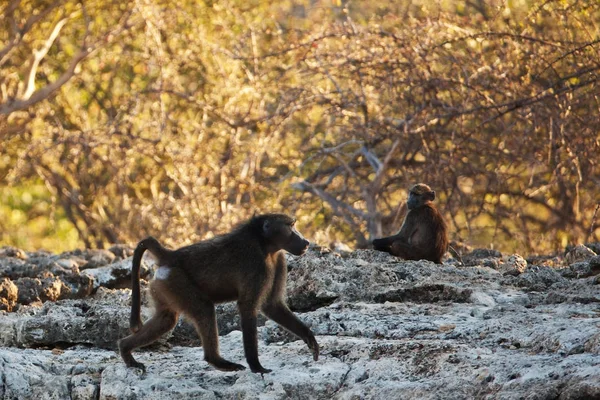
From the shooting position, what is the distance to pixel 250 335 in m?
5.59

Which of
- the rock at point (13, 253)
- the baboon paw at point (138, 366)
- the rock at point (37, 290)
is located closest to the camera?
the baboon paw at point (138, 366)

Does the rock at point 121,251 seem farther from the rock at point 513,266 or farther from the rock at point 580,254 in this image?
the rock at point 580,254

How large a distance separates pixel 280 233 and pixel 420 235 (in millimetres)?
2951

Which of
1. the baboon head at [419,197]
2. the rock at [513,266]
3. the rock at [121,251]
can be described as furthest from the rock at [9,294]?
the baboon head at [419,197]

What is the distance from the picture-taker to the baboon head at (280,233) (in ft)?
19.9

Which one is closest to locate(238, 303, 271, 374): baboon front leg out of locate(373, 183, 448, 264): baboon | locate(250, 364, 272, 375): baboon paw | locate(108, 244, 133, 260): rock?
locate(250, 364, 272, 375): baboon paw

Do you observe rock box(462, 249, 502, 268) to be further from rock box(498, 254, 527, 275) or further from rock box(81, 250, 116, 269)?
rock box(81, 250, 116, 269)

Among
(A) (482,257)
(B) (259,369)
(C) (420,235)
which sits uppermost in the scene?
(C) (420,235)

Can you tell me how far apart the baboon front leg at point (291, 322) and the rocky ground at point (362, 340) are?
0.27 feet

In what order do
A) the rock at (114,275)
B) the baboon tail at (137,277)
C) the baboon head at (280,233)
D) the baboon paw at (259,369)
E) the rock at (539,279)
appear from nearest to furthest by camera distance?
the baboon paw at (259,369) → the baboon tail at (137,277) → the baboon head at (280,233) → the rock at (539,279) → the rock at (114,275)

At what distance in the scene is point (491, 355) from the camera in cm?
502

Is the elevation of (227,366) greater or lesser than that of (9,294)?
lesser

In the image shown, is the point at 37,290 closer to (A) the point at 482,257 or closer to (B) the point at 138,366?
(B) the point at 138,366

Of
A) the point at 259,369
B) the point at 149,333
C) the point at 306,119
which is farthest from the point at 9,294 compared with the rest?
the point at 306,119
